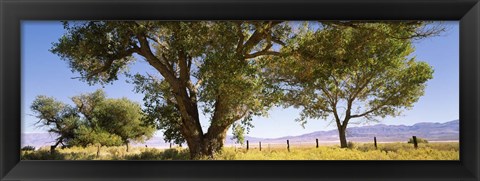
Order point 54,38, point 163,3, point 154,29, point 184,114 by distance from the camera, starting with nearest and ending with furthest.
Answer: point 163,3 < point 54,38 < point 154,29 < point 184,114

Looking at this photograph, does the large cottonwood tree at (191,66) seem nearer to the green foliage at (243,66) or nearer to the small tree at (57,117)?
the green foliage at (243,66)

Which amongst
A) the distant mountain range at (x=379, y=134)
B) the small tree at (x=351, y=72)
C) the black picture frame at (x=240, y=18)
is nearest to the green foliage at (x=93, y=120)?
the distant mountain range at (x=379, y=134)

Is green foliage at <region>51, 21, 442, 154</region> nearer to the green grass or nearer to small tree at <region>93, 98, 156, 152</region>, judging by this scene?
small tree at <region>93, 98, 156, 152</region>

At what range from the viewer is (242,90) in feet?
9.07

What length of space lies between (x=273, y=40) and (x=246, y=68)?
24cm

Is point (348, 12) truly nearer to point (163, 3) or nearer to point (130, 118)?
point (163, 3)

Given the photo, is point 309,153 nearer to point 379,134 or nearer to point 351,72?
point 379,134

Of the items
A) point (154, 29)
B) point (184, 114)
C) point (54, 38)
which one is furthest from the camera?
point (184, 114)

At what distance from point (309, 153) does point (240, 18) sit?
90cm

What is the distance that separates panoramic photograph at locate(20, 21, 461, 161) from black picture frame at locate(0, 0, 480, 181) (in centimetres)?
42

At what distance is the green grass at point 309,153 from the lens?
240cm

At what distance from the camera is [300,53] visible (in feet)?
9.03

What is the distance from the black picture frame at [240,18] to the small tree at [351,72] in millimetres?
594
